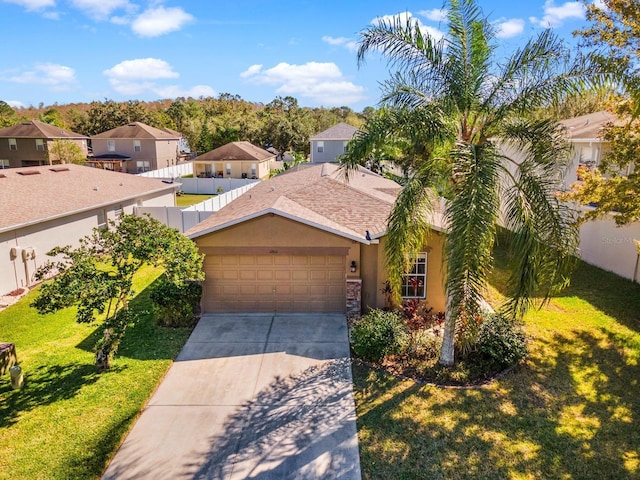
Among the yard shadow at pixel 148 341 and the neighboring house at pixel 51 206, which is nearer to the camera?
the yard shadow at pixel 148 341

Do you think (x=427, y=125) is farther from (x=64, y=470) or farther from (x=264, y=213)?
(x=64, y=470)

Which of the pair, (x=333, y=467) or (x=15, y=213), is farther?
(x=15, y=213)

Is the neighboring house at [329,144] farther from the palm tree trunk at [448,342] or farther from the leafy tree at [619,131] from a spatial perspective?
the palm tree trunk at [448,342]

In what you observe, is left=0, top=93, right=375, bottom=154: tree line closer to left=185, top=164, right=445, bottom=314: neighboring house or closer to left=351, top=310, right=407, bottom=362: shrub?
left=185, top=164, right=445, bottom=314: neighboring house

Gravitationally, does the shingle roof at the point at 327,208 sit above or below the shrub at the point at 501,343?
above

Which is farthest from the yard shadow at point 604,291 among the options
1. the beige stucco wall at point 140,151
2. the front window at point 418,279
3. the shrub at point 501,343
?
the beige stucco wall at point 140,151

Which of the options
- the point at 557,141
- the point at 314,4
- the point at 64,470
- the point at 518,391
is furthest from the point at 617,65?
the point at 64,470

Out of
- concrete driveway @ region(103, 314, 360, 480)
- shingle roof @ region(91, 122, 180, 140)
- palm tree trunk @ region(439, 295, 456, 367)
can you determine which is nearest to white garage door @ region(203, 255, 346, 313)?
concrete driveway @ region(103, 314, 360, 480)
